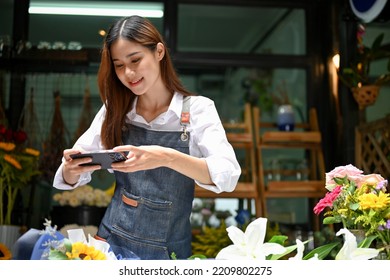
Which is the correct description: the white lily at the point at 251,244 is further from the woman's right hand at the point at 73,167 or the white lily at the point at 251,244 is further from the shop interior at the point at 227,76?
the shop interior at the point at 227,76

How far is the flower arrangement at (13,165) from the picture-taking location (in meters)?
4.61

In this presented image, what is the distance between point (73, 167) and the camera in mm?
1985

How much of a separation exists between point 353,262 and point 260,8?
4.80m

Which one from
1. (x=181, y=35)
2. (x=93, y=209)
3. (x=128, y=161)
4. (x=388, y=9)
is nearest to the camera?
(x=128, y=161)

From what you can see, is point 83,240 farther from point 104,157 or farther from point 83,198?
point 83,198

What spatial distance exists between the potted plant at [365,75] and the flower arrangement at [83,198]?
206 cm

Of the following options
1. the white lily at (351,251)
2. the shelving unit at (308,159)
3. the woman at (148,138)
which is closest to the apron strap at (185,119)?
the woman at (148,138)

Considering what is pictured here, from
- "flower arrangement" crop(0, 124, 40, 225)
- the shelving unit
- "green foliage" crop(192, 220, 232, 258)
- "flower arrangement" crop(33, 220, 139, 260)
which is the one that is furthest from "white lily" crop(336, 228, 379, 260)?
the shelving unit

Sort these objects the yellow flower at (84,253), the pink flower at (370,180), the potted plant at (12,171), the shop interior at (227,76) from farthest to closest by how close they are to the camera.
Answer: the shop interior at (227,76) → the potted plant at (12,171) → the pink flower at (370,180) → the yellow flower at (84,253)

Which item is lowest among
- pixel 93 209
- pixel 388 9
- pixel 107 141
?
pixel 93 209

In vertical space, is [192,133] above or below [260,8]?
below

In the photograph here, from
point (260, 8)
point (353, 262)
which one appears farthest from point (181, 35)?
point (353, 262)

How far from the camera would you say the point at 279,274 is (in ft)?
4.04

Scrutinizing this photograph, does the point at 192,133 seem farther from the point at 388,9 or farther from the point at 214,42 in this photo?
the point at 214,42
